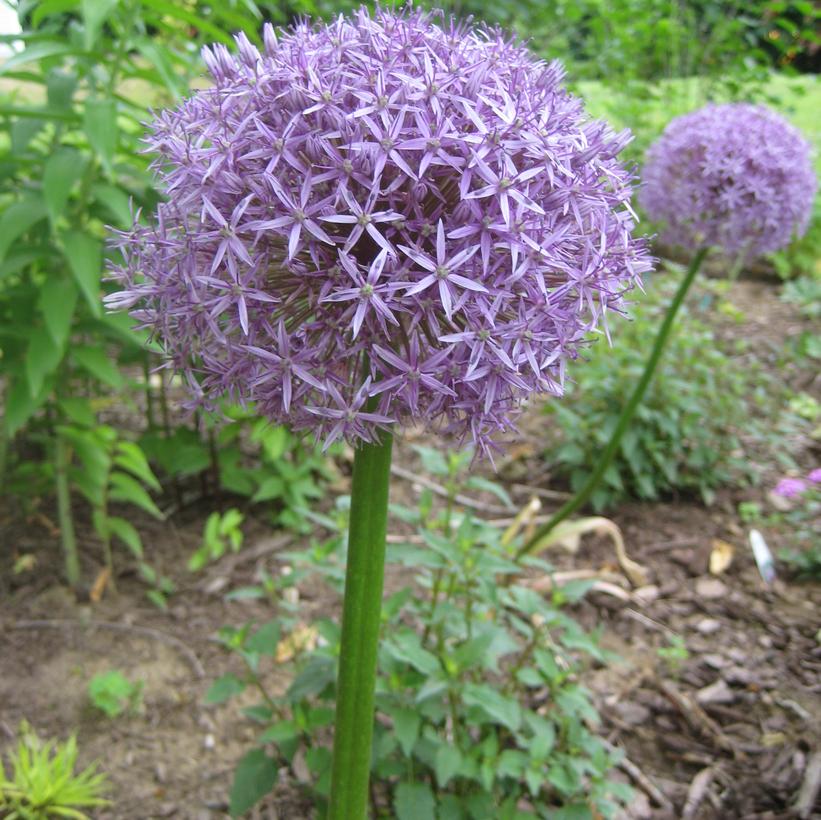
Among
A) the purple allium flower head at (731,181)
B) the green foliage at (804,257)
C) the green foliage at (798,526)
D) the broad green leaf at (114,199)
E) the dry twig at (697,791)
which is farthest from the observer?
the green foliage at (804,257)

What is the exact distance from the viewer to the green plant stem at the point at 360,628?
134 cm

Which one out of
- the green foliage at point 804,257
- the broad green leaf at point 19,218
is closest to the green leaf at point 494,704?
the broad green leaf at point 19,218

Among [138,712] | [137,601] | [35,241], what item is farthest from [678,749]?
[35,241]

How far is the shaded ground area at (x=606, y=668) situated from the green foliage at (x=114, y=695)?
0.05 m

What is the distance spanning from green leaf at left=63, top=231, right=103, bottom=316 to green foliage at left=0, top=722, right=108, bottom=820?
1.26 metres

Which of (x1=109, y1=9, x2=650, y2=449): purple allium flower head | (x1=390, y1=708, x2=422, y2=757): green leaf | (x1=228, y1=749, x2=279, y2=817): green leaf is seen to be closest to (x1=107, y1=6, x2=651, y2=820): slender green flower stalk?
(x1=109, y1=9, x2=650, y2=449): purple allium flower head

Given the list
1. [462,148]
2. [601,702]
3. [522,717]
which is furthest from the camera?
[601,702]

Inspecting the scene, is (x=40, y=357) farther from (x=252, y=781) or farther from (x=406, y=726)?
(x=406, y=726)

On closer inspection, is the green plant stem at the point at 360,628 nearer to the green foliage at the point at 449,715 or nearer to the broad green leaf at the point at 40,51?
the green foliage at the point at 449,715

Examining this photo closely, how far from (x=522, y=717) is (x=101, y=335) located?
1.89m

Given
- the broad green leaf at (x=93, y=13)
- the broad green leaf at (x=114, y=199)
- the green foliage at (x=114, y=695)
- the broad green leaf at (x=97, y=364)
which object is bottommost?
the green foliage at (x=114, y=695)

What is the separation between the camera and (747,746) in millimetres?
2648

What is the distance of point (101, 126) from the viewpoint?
213 centimetres

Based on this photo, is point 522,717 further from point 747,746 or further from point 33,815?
point 33,815
